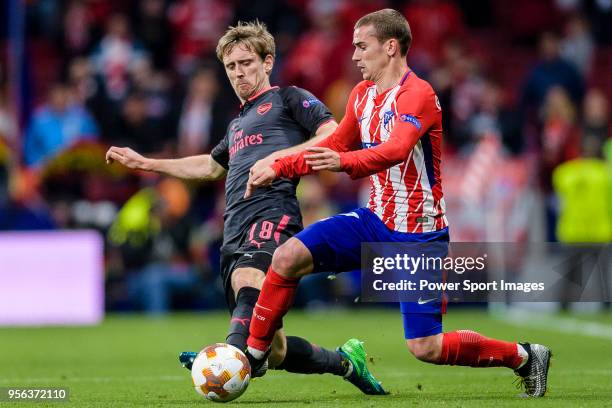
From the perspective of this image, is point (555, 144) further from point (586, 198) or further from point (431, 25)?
point (431, 25)

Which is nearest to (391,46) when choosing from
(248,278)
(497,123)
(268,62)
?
(268,62)

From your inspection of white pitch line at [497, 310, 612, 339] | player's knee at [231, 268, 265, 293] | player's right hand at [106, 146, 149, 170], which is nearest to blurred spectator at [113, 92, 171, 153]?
white pitch line at [497, 310, 612, 339]

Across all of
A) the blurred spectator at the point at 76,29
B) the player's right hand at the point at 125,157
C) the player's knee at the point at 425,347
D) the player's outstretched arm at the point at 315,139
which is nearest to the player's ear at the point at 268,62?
the player's outstretched arm at the point at 315,139

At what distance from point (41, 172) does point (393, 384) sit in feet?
30.4

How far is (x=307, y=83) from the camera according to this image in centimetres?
1794

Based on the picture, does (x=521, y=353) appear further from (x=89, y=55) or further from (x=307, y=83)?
(x=89, y=55)

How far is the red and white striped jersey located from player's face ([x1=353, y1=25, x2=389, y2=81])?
0.14 m

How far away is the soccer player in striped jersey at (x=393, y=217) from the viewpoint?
692cm

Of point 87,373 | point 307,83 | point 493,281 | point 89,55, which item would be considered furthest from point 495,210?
point 493,281

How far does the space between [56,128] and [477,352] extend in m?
11.1

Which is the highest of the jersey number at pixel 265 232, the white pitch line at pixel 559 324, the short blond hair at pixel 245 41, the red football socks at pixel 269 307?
A: the short blond hair at pixel 245 41

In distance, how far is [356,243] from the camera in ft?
23.0

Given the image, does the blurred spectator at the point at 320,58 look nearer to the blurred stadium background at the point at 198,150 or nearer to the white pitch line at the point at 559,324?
the blurred stadium background at the point at 198,150

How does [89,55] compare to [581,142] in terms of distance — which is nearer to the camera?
[581,142]
